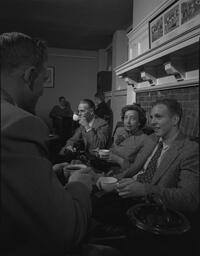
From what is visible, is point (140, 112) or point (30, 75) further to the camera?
point (140, 112)

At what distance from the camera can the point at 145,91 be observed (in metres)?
0.72

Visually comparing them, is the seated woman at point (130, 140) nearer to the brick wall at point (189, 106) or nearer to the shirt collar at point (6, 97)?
the brick wall at point (189, 106)

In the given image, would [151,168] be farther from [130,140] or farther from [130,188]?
[130,140]

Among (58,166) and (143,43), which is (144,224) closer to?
(58,166)

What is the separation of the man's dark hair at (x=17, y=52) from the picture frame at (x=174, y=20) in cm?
71

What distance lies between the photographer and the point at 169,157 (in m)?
0.52

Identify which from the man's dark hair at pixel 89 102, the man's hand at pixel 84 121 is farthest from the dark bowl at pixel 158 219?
the man's dark hair at pixel 89 102

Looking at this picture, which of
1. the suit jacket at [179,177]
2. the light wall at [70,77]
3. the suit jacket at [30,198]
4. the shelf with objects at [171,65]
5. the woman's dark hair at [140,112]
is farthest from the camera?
the light wall at [70,77]

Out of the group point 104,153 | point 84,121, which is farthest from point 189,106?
point 84,121

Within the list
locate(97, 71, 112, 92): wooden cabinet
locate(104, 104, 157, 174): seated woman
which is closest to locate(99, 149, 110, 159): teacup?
locate(104, 104, 157, 174): seated woman

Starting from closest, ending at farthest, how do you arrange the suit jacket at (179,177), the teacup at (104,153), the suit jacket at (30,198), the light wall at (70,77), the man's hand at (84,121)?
the suit jacket at (30,198), the suit jacket at (179,177), the teacup at (104,153), the man's hand at (84,121), the light wall at (70,77)

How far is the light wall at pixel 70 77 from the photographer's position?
168 centimetres

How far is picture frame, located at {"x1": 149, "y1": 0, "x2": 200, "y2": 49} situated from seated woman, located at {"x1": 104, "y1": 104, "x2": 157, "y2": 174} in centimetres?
42

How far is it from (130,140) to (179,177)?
0.30 m
